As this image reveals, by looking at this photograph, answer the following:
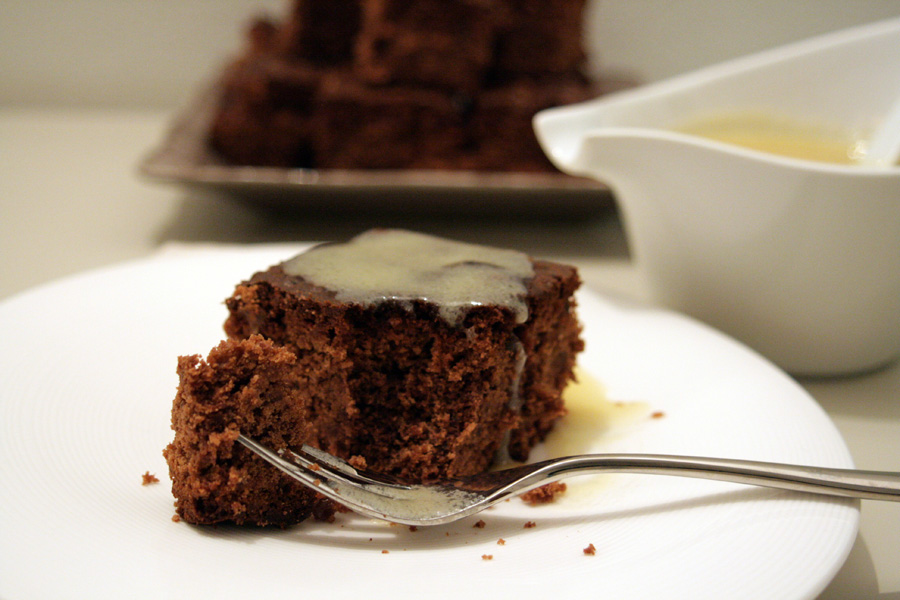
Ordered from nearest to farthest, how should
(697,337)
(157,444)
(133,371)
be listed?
(157,444) < (133,371) < (697,337)

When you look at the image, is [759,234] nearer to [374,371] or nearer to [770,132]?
[770,132]

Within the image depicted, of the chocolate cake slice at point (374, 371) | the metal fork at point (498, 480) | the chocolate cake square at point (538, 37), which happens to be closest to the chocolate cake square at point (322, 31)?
the chocolate cake square at point (538, 37)

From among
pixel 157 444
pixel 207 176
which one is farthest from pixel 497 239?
pixel 157 444

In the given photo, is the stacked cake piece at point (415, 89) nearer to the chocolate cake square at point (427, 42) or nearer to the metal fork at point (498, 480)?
the chocolate cake square at point (427, 42)

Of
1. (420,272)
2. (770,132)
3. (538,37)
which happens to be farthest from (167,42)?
(420,272)

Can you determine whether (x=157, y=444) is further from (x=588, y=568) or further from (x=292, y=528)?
(x=588, y=568)

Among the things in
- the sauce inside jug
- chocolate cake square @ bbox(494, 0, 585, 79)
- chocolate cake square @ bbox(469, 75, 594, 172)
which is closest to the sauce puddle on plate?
the sauce inside jug
